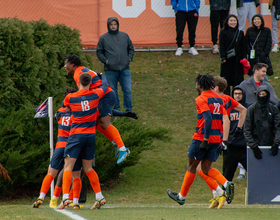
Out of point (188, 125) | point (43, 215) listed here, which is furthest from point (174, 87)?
point (43, 215)

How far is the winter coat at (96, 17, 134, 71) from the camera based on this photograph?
12273 millimetres

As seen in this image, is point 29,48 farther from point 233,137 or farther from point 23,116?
point 233,137

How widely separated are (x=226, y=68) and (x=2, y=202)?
6.43m

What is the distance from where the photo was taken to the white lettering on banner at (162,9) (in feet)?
53.5

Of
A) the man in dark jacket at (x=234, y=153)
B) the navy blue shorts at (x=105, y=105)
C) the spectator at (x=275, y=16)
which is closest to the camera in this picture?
the navy blue shorts at (x=105, y=105)

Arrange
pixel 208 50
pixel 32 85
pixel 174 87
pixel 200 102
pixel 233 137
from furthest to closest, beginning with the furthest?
1. pixel 208 50
2. pixel 174 87
3. pixel 32 85
4. pixel 233 137
5. pixel 200 102

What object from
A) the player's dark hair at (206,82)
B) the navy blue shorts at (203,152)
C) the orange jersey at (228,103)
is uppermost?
the player's dark hair at (206,82)

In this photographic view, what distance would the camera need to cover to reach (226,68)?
12.5 meters

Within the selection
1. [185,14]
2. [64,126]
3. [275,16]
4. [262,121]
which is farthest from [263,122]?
[275,16]

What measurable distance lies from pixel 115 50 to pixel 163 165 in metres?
3.17

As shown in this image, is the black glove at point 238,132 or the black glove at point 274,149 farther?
the black glove at point 238,132

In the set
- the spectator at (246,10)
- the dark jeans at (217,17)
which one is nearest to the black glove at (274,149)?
the dark jeans at (217,17)

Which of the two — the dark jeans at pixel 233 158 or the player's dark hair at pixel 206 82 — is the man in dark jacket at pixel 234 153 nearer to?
the dark jeans at pixel 233 158

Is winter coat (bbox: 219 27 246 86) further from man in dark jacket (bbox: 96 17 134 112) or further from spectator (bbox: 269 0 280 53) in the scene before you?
spectator (bbox: 269 0 280 53)
